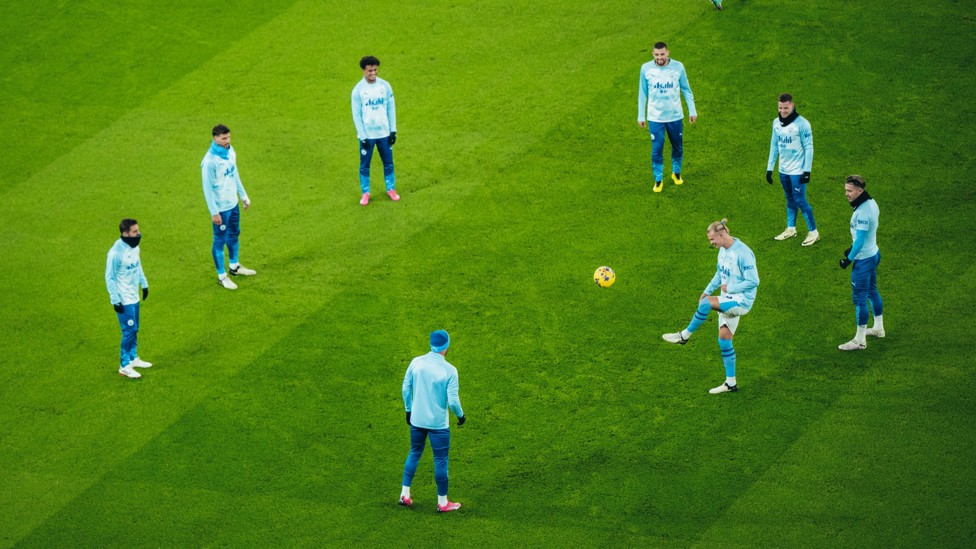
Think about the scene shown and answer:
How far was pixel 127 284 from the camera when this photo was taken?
638 inches

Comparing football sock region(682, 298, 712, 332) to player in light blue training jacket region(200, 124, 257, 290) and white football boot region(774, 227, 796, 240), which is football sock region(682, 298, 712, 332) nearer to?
white football boot region(774, 227, 796, 240)

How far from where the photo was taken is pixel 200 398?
53.0 feet

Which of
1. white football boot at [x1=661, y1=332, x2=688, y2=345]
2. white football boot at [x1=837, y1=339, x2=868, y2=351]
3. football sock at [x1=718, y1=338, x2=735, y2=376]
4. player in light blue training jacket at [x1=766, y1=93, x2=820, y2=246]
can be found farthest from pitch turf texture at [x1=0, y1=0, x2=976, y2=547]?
player in light blue training jacket at [x1=766, y1=93, x2=820, y2=246]

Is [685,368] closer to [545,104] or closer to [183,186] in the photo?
[545,104]

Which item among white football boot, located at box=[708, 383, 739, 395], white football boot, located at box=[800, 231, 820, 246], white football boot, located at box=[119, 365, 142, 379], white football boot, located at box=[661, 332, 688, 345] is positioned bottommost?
white football boot, located at box=[708, 383, 739, 395]

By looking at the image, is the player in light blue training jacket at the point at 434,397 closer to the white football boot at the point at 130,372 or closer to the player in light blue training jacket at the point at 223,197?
the white football boot at the point at 130,372

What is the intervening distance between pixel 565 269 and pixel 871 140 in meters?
6.94

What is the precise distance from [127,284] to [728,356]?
8536 mm

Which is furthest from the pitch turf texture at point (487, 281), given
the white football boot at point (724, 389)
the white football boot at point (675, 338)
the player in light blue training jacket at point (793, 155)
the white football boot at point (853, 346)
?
the player in light blue training jacket at point (793, 155)

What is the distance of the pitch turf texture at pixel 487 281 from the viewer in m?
13.9

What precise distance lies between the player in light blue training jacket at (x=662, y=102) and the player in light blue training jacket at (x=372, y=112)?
176 inches

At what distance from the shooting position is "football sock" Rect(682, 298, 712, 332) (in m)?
15.2

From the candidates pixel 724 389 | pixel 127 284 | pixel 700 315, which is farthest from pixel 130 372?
pixel 724 389

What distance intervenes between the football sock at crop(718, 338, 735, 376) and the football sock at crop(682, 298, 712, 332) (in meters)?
0.46
